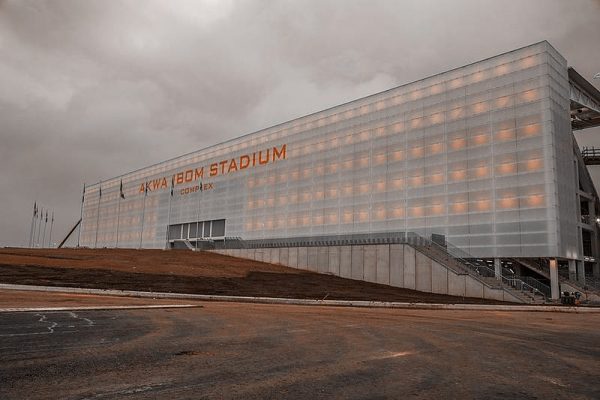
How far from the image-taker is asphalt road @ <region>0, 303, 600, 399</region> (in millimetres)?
5957

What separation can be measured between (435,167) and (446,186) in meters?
2.69

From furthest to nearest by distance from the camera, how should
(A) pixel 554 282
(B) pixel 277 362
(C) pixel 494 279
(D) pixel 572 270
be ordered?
(D) pixel 572 270
(A) pixel 554 282
(C) pixel 494 279
(B) pixel 277 362

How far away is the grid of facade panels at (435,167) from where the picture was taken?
1793 inches

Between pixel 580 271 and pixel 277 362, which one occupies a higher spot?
pixel 580 271

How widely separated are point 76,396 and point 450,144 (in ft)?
168

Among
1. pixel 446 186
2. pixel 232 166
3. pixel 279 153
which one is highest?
pixel 279 153

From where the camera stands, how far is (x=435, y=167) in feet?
174

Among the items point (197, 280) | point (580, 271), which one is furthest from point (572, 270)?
point (197, 280)

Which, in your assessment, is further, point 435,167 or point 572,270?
point 435,167

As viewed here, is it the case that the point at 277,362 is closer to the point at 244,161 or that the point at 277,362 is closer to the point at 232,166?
the point at 244,161

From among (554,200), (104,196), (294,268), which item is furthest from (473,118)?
(104,196)

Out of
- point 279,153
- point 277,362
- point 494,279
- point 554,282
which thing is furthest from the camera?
point 279,153

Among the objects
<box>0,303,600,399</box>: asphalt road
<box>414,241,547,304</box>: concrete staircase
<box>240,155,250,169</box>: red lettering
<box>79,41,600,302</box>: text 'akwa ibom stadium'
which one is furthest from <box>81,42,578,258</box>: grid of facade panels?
<box>0,303,600,399</box>: asphalt road

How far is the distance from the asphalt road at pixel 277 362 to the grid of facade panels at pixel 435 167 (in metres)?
35.9
